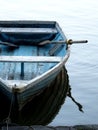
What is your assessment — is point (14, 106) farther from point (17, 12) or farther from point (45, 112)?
point (17, 12)

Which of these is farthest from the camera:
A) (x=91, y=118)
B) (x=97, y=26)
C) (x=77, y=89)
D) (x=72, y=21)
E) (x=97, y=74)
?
(x=72, y=21)

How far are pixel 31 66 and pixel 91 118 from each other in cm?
198

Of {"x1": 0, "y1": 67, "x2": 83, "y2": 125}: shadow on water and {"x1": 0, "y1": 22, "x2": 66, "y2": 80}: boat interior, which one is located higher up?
{"x1": 0, "y1": 22, "x2": 66, "y2": 80}: boat interior

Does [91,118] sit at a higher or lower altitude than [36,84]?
lower

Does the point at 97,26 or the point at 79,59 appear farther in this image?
the point at 97,26

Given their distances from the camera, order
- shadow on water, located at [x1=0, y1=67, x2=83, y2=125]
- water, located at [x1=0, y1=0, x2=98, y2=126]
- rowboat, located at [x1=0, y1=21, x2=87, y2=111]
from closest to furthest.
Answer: rowboat, located at [x1=0, y1=21, x2=87, y2=111] → shadow on water, located at [x1=0, y1=67, x2=83, y2=125] → water, located at [x1=0, y1=0, x2=98, y2=126]

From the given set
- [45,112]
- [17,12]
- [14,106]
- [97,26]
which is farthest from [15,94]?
[17,12]

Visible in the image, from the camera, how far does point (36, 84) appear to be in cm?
804

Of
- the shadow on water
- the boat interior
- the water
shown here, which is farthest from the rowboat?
the water

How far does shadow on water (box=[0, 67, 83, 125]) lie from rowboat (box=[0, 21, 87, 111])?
0.50 m

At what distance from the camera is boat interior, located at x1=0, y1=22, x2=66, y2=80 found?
31.8 ft

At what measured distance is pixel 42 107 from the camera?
31.2ft

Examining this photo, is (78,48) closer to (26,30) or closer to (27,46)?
(26,30)

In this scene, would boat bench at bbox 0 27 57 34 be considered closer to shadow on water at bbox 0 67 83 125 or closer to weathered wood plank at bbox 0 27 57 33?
weathered wood plank at bbox 0 27 57 33
